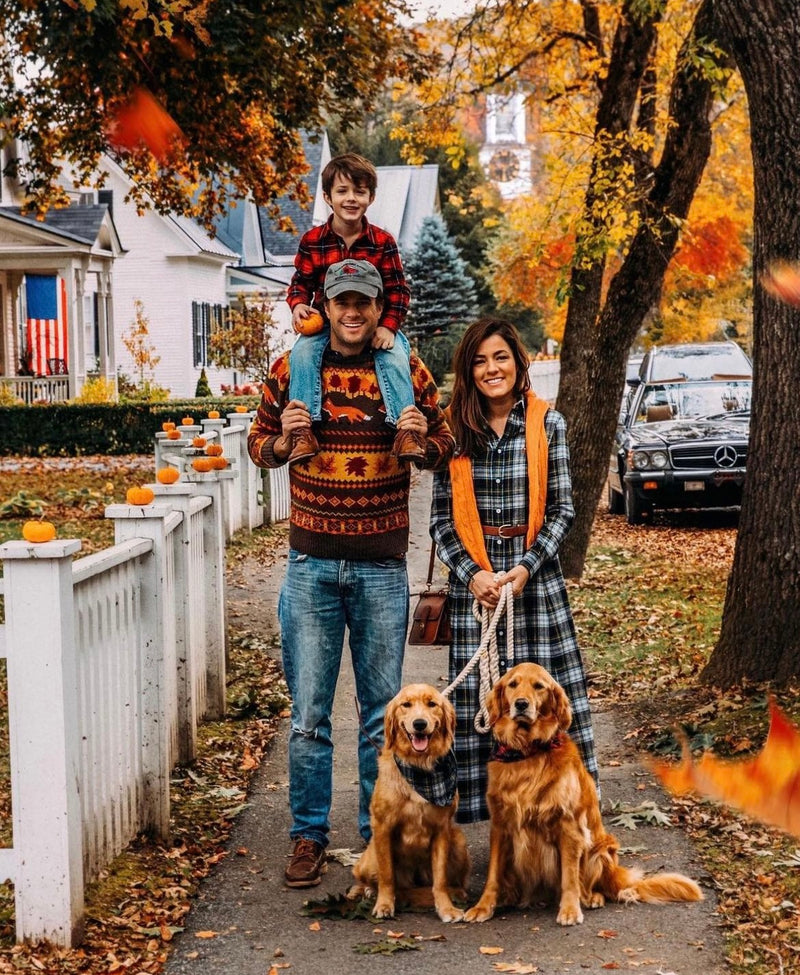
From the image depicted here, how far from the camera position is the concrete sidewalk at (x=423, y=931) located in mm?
4492

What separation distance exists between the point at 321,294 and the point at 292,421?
2.88 feet

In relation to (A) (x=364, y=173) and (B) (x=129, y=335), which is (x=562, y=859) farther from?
(B) (x=129, y=335)

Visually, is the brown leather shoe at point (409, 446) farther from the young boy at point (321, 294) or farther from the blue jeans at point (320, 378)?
the blue jeans at point (320, 378)

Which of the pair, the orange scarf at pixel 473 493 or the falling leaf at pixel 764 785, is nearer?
the falling leaf at pixel 764 785

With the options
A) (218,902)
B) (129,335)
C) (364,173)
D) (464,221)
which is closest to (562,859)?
(218,902)

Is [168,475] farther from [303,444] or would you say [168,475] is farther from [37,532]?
[37,532]

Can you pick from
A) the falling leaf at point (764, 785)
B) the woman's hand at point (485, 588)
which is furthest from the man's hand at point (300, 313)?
the falling leaf at point (764, 785)

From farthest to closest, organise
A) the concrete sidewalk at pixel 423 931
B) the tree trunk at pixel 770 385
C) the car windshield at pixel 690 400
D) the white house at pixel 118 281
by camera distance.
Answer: the white house at pixel 118 281 < the car windshield at pixel 690 400 < the tree trunk at pixel 770 385 < the concrete sidewalk at pixel 423 931

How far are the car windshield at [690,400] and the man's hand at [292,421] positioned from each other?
557 inches

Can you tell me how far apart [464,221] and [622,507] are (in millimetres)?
45217

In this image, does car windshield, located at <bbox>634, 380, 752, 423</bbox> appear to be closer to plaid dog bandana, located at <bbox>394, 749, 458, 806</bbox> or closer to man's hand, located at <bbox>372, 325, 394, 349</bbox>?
man's hand, located at <bbox>372, 325, 394, 349</bbox>

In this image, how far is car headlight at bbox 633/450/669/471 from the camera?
57.5ft

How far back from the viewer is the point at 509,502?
17.6 feet

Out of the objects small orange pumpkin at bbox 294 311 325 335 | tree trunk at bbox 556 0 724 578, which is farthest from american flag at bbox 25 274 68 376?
small orange pumpkin at bbox 294 311 325 335
